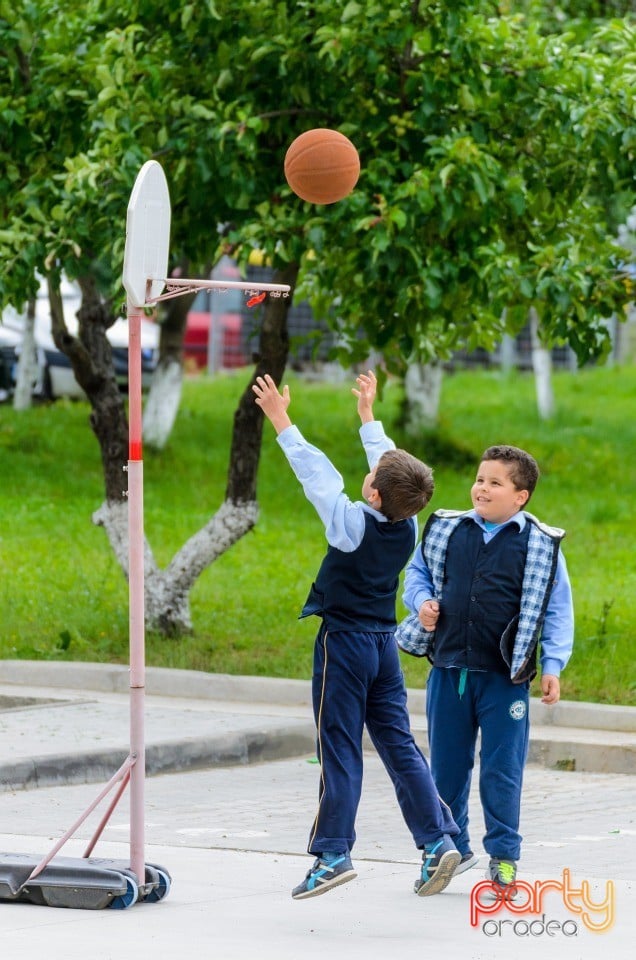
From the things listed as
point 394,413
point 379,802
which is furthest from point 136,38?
point 394,413

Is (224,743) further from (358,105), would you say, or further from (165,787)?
(358,105)

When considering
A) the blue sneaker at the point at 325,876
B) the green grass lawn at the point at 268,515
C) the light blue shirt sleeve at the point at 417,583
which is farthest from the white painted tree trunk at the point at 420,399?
the blue sneaker at the point at 325,876

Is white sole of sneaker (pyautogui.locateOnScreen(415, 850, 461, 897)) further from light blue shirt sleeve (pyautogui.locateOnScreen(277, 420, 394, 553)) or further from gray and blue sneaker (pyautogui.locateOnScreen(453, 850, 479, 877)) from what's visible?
light blue shirt sleeve (pyautogui.locateOnScreen(277, 420, 394, 553))

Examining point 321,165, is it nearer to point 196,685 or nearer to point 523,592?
point 523,592

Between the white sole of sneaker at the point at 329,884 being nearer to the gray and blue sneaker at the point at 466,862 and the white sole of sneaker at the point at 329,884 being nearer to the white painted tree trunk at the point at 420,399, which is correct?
the gray and blue sneaker at the point at 466,862

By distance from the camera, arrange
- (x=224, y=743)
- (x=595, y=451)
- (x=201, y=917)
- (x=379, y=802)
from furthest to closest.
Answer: (x=595, y=451) → (x=224, y=743) → (x=379, y=802) → (x=201, y=917)

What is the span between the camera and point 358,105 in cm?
1120

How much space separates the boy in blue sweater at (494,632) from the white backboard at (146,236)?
1.35m

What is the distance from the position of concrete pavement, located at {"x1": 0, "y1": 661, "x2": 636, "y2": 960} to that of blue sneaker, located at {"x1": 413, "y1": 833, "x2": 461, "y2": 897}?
6 cm

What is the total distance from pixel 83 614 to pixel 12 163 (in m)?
3.26

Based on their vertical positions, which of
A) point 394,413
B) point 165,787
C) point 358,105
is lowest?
point 165,787

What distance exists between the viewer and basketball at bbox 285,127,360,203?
7.98 metres

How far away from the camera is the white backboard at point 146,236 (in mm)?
5992

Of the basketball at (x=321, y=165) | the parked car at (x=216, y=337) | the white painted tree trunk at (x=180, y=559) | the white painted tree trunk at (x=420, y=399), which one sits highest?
the basketball at (x=321, y=165)
